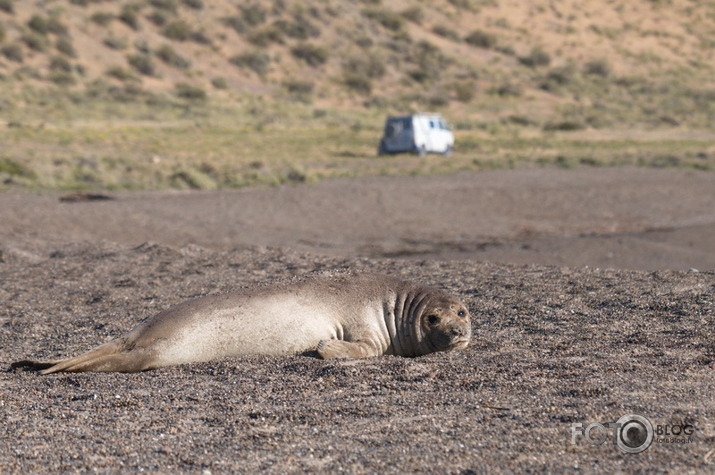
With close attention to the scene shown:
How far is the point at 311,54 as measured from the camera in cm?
5972

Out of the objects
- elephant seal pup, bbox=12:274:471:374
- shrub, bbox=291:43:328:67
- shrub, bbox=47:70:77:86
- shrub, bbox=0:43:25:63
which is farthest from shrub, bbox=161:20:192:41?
elephant seal pup, bbox=12:274:471:374

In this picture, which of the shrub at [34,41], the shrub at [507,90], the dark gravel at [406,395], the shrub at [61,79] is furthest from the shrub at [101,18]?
the dark gravel at [406,395]

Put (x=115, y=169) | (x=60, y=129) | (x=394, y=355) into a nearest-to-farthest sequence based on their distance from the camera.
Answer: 1. (x=394, y=355)
2. (x=115, y=169)
3. (x=60, y=129)

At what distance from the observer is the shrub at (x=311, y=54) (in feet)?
195

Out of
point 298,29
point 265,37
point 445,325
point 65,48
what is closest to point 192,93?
point 65,48

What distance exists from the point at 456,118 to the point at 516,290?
42.2 meters

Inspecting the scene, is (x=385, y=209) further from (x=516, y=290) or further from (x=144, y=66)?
(x=144, y=66)

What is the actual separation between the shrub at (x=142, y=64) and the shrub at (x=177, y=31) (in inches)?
209

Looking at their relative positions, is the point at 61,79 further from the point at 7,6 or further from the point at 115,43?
the point at 7,6

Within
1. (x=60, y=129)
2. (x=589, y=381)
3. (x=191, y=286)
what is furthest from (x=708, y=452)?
(x=60, y=129)

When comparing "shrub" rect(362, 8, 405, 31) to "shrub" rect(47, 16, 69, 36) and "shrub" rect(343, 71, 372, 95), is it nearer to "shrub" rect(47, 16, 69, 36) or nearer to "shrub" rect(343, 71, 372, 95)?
"shrub" rect(343, 71, 372, 95)

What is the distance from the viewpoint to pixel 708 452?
4.25m

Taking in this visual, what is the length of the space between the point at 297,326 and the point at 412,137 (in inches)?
1022

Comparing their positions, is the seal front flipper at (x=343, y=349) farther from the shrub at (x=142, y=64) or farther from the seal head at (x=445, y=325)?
the shrub at (x=142, y=64)
